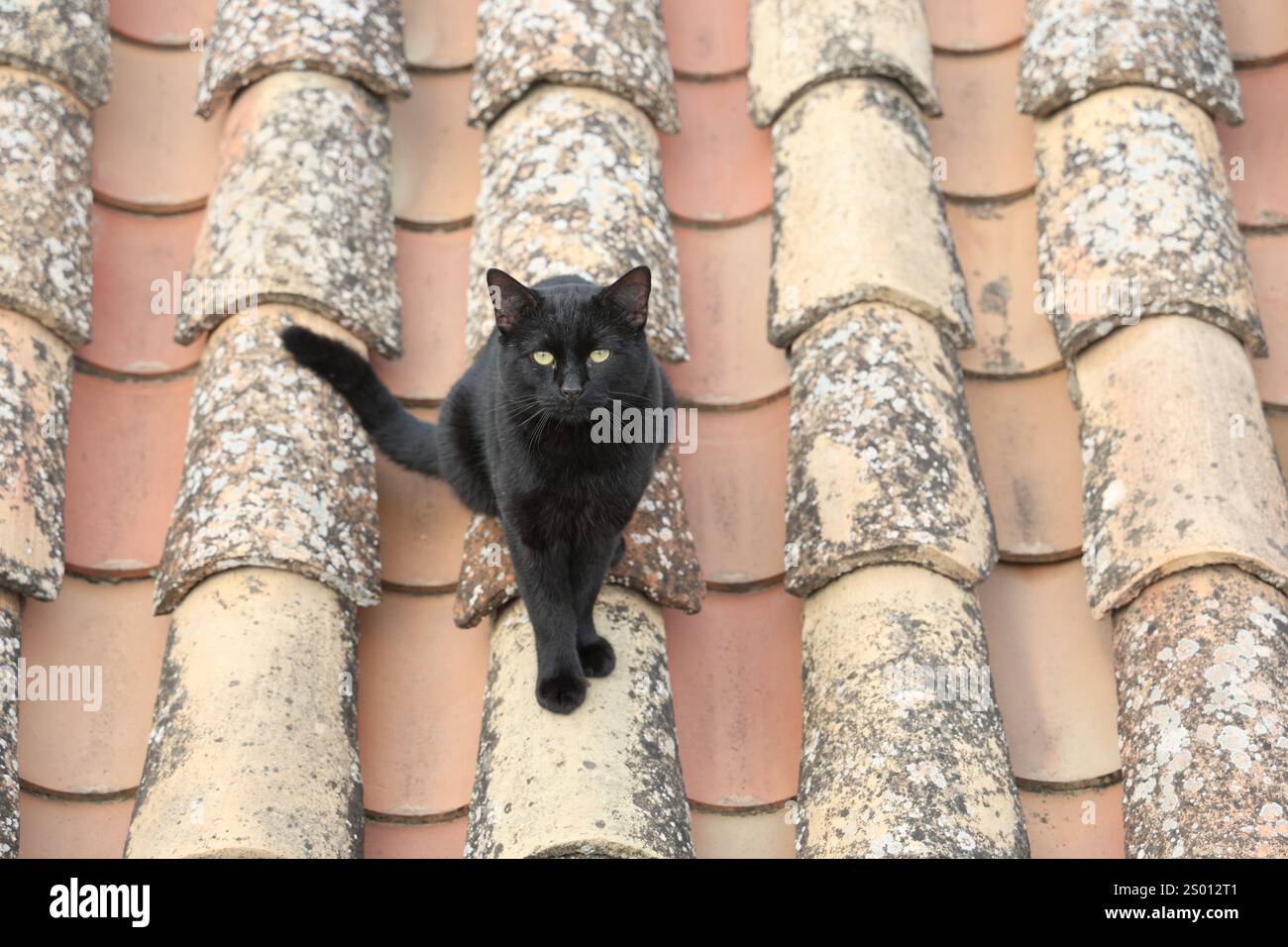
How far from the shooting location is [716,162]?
2891 millimetres

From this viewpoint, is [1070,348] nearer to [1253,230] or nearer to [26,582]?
[1253,230]

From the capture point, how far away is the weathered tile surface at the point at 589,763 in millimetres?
1880

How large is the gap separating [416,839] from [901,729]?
2.20ft

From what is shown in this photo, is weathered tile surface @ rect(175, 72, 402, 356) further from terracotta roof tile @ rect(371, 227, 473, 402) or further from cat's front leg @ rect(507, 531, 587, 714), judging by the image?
cat's front leg @ rect(507, 531, 587, 714)

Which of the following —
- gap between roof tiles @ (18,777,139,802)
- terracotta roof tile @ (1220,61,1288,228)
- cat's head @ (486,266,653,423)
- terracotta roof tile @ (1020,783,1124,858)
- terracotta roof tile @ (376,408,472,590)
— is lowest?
terracotta roof tile @ (1020,783,1124,858)

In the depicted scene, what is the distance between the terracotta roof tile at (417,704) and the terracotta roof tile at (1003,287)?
961 mm

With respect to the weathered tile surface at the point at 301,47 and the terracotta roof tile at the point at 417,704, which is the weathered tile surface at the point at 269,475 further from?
the weathered tile surface at the point at 301,47

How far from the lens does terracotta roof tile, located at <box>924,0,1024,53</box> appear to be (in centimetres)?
304

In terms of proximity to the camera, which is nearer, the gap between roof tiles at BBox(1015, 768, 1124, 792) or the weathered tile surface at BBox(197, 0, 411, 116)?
the gap between roof tiles at BBox(1015, 768, 1124, 792)

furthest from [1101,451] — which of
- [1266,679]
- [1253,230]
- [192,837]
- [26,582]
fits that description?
[26,582]

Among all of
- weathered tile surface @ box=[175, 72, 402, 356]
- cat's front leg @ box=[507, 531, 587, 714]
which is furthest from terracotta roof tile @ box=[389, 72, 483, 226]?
cat's front leg @ box=[507, 531, 587, 714]

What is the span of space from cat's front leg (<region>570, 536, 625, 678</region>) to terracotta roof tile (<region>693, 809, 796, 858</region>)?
28cm

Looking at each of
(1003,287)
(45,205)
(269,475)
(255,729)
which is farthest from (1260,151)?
(45,205)

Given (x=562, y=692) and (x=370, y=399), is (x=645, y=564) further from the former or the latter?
(x=370, y=399)
